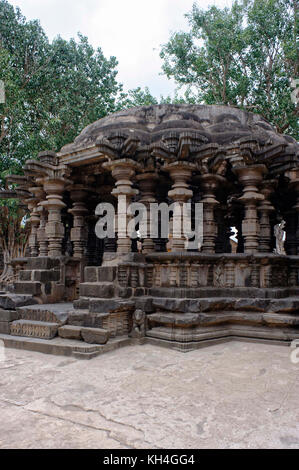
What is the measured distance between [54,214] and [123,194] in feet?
7.49

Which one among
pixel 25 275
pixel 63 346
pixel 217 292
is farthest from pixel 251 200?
pixel 25 275

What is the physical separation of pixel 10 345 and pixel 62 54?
16.2 m

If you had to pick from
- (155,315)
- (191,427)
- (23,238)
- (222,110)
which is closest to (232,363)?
(155,315)

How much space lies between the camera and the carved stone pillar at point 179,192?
7121mm

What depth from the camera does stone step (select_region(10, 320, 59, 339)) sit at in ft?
19.8

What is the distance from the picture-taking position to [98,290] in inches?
257

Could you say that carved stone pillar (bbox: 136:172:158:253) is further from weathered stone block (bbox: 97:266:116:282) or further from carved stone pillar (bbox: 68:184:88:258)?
carved stone pillar (bbox: 68:184:88:258)

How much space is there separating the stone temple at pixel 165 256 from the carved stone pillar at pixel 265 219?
0.07ft

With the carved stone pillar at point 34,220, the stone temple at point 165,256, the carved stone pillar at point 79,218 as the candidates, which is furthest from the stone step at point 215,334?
the carved stone pillar at point 34,220

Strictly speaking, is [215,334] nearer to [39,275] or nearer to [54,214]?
[39,275]

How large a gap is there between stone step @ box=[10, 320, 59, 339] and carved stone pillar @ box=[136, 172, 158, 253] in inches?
99.2

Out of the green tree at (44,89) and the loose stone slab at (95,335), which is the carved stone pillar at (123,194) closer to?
the loose stone slab at (95,335)

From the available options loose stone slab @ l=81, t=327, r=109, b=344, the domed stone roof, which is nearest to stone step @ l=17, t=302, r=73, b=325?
loose stone slab @ l=81, t=327, r=109, b=344

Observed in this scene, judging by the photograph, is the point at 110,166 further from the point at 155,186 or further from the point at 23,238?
the point at 23,238
